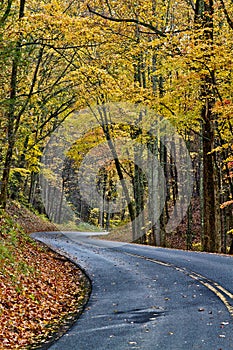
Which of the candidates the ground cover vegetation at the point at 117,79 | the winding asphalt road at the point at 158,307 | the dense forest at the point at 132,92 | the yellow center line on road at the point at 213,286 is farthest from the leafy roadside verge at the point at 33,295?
the dense forest at the point at 132,92

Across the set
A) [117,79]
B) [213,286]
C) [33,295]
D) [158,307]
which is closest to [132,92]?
[117,79]

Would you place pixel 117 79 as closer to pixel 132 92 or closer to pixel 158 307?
pixel 132 92

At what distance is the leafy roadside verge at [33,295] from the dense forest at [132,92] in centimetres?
469

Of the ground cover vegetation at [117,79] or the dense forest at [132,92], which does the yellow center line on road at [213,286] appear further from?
the dense forest at [132,92]

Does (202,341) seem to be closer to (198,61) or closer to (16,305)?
(16,305)

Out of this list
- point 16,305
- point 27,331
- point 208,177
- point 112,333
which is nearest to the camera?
point 112,333

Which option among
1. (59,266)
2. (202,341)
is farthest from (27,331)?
(59,266)

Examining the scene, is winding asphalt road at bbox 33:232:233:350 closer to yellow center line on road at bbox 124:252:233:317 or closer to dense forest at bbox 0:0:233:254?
yellow center line on road at bbox 124:252:233:317

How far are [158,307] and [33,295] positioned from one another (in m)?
3.20

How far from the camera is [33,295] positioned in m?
10.6

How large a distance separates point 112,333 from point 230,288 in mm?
3701

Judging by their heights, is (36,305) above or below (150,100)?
below

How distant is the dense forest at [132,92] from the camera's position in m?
16.3

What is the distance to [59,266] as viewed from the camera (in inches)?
629
